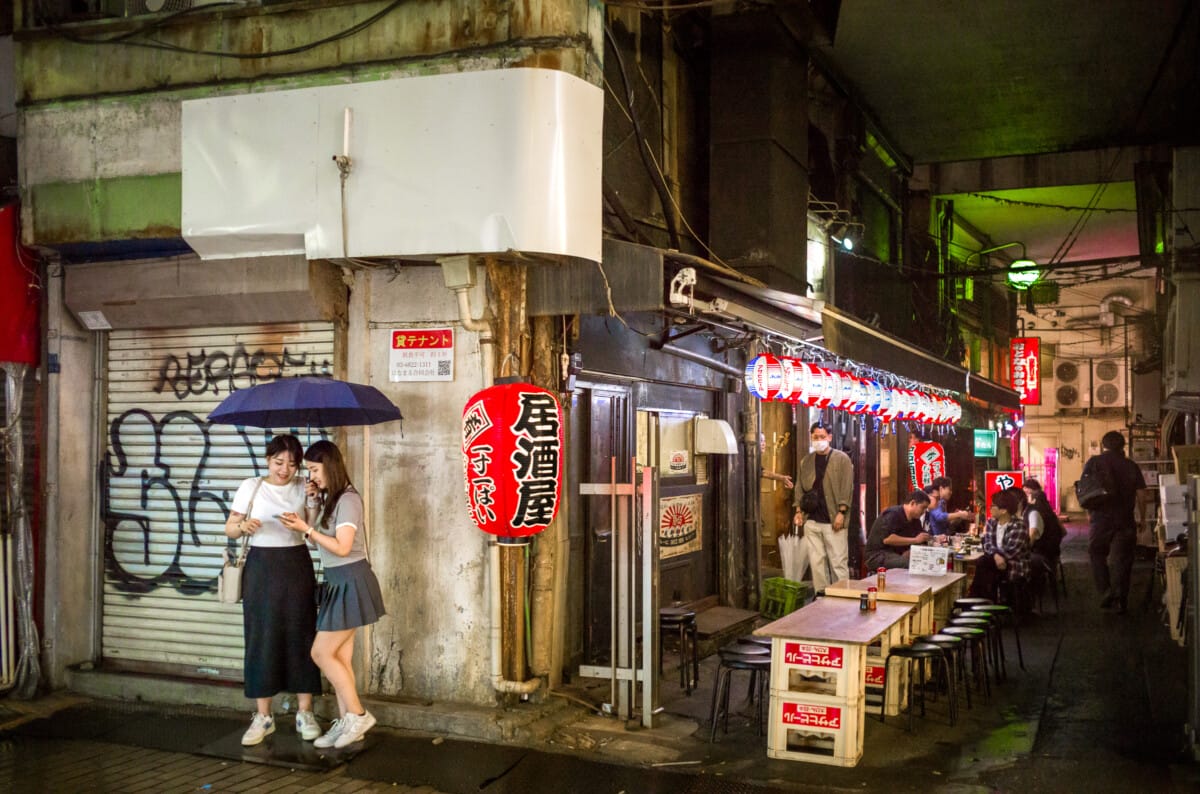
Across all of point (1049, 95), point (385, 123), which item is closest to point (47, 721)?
point (385, 123)

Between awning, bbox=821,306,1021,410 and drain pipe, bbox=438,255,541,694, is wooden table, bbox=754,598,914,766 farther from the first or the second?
awning, bbox=821,306,1021,410

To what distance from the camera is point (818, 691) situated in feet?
26.9

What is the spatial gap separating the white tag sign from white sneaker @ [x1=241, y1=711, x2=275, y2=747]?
7201 millimetres

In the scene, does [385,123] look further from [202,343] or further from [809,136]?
[809,136]

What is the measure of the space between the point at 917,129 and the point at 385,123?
14179 mm

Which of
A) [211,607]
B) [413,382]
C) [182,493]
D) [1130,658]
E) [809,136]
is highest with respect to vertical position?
[809,136]

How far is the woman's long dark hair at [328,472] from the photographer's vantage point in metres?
8.23

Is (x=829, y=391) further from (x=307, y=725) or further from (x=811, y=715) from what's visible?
(x=307, y=725)

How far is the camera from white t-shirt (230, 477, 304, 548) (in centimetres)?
838

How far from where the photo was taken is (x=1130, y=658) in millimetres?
12523

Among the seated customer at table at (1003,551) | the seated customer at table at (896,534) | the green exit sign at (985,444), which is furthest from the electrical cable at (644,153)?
the green exit sign at (985,444)

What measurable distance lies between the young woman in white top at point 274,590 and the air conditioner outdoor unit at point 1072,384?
137ft

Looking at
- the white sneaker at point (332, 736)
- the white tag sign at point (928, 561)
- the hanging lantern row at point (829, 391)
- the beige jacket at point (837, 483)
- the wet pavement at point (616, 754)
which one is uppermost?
the hanging lantern row at point (829, 391)

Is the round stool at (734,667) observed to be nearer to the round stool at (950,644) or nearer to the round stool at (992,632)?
the round stool at (950,644)
